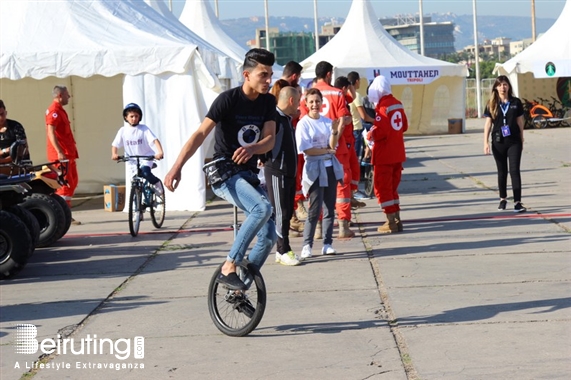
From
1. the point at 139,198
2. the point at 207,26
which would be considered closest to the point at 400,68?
the point at 207,26

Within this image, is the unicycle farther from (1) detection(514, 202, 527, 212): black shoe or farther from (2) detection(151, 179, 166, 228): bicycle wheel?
(1) detection(514, 202, 527, 212): black shoe

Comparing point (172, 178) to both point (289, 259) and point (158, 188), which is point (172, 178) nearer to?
point (289, 259)

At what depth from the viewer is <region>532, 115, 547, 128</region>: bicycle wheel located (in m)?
35.9

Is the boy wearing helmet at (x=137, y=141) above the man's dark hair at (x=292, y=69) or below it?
below

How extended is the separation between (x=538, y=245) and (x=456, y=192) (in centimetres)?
597

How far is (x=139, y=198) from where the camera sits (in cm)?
1218

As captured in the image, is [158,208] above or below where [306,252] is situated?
above

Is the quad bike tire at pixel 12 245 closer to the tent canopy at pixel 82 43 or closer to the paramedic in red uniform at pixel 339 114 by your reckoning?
the paramedic in red uniform at pixel 339 114

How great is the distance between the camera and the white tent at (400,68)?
32.4 meters

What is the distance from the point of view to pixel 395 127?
1112 cm

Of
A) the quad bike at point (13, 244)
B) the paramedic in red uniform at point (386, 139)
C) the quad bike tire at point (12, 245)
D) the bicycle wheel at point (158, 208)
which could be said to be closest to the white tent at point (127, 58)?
the bicycle wheel at point (158, 208)

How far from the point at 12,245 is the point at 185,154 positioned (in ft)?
11.3

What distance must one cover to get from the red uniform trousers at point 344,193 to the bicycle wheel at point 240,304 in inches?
158

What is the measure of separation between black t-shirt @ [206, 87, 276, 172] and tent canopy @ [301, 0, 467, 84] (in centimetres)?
2451
